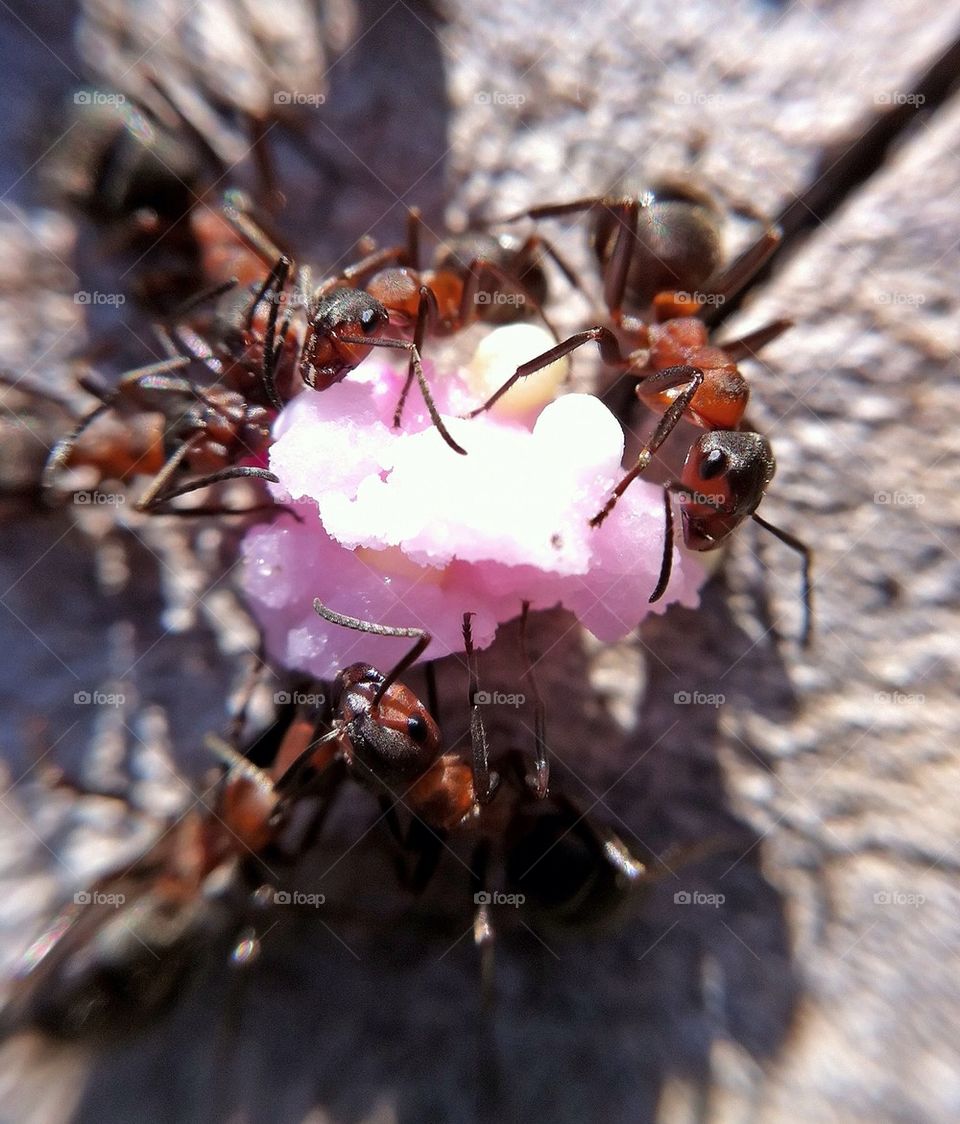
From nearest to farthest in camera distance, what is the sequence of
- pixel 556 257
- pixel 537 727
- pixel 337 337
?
1. pixel 337 337
2. pixel 537 727
3. pixel 556 257

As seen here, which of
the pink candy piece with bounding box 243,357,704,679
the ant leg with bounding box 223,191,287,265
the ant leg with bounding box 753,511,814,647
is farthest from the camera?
the ant leg with bounding box 223,191,287,265

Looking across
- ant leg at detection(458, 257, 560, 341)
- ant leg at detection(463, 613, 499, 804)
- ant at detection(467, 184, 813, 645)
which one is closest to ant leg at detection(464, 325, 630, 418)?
ant at detection(467, 184, 813, 645)

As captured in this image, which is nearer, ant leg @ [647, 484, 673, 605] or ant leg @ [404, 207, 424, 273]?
ant leg @ [647, 484, 673, 605]

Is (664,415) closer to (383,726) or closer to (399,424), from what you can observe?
(399,424)

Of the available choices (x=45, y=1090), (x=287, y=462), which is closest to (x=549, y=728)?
(x=287, y=462)

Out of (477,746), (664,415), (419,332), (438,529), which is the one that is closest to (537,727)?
(477,746)

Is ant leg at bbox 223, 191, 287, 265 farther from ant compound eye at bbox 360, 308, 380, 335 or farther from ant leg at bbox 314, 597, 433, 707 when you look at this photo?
ant leg at bbox 314, 597, 433, 707
